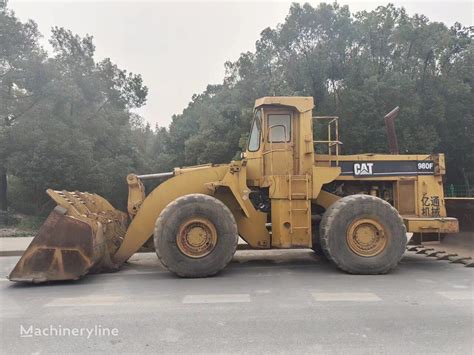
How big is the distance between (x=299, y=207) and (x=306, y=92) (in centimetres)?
2591

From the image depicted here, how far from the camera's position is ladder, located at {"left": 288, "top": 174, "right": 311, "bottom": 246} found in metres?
8.23

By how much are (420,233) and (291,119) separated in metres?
3.39

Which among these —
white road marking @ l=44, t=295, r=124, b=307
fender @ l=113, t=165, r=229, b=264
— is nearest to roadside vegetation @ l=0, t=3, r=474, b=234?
fender @ l=113, t=165, r=229, b=264

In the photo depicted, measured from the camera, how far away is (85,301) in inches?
247

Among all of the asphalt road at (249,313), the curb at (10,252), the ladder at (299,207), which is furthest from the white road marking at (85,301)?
the curb at (10,252)

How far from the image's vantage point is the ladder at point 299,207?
823 centimetres

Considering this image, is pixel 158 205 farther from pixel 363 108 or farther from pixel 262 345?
pixel 363 108

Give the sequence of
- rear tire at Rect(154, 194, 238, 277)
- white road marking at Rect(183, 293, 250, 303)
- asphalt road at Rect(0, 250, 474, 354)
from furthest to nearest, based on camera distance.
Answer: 1. rear tire at Rect(154, 194, 238, 277)
2. white road marking at Rect(183, 293, 250, 303)
3. asphalt road at Rect(0, 250, 474, 354)

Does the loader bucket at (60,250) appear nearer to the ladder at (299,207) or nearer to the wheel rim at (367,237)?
the ladder at (299,207)

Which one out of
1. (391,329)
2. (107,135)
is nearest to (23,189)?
(107,135)

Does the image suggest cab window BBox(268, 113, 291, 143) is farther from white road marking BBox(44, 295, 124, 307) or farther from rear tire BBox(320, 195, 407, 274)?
white road marking BBox(44, 295, 124, 307)

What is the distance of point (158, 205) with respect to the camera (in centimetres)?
834

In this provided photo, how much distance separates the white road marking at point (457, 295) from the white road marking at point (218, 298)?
9.26ft

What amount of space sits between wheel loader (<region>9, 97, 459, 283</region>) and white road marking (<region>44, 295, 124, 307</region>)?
0.90 meters
